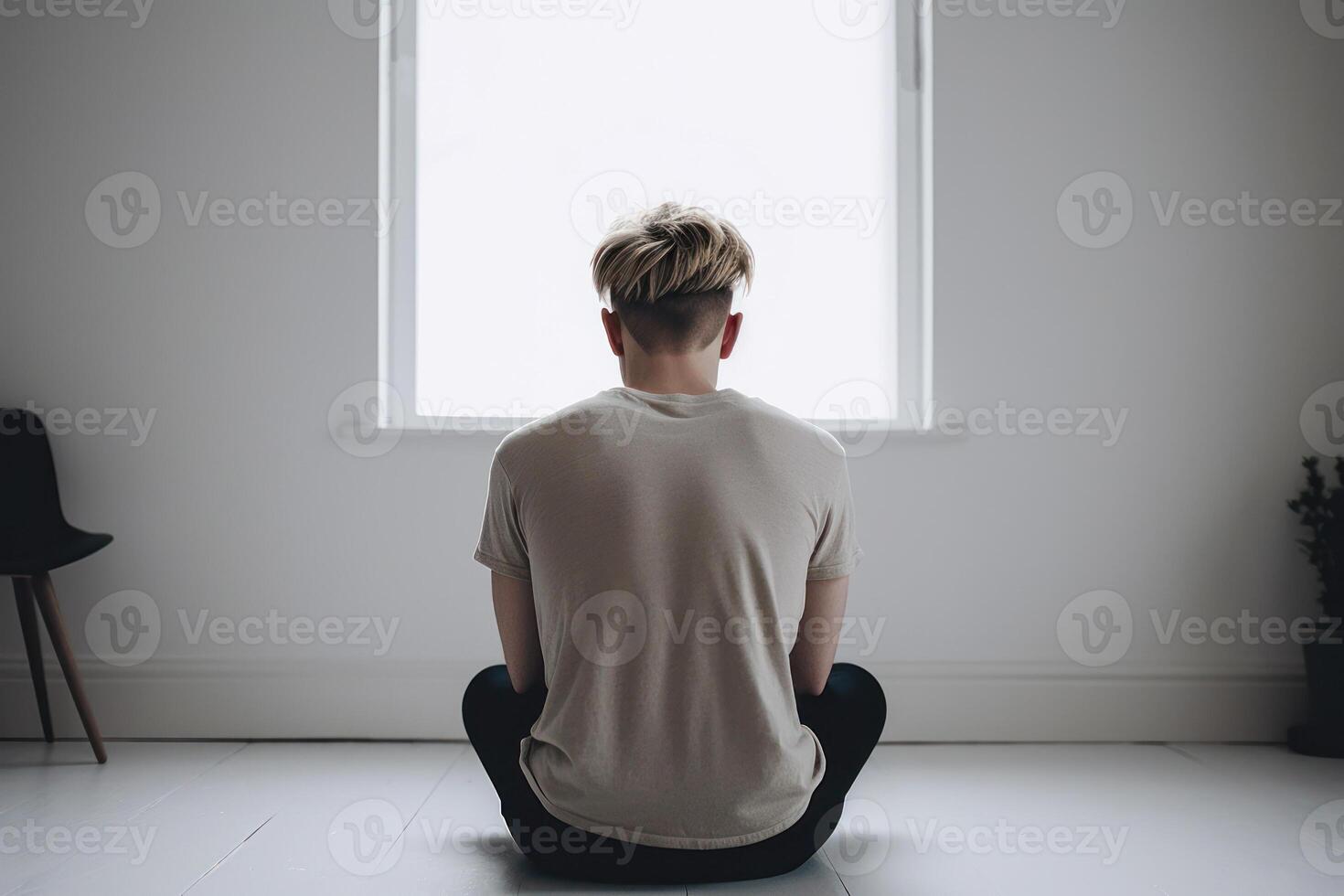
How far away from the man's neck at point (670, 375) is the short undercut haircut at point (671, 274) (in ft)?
0.04

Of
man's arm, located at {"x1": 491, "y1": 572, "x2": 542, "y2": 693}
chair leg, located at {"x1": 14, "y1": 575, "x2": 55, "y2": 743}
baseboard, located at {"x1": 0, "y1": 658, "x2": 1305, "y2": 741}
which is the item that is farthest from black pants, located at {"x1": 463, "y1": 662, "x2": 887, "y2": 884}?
chair leg, located at {"x1": 14, "y1": 575, "x2": 55, "y2": 743}

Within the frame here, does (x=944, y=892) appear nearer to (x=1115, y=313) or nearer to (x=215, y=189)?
(x=1115, y=313)

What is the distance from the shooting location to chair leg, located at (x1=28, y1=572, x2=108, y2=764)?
2.02 metres

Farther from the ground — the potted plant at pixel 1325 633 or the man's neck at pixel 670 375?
the man's neck at pixel 670 375

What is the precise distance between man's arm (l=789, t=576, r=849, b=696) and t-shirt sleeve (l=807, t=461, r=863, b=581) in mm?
16

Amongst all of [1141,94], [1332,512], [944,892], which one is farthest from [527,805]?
[1141,94]

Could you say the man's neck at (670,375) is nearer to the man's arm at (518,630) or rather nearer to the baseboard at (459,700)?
the man's arm at (518,630)

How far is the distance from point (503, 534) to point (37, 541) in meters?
1.47

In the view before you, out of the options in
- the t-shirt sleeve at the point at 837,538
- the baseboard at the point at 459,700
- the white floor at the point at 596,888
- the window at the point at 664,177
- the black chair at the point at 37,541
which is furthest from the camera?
the window at the point at 664,177

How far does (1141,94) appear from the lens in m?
2.38

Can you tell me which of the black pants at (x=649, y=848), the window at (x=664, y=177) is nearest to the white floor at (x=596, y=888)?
the black pants at (x=649, y=848)

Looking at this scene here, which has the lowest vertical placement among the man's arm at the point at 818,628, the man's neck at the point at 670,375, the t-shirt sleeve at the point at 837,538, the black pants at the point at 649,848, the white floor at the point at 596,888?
the white floor at the point at 596,888

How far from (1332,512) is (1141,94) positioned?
1.11m

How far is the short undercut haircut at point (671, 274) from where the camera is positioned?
1200mm
